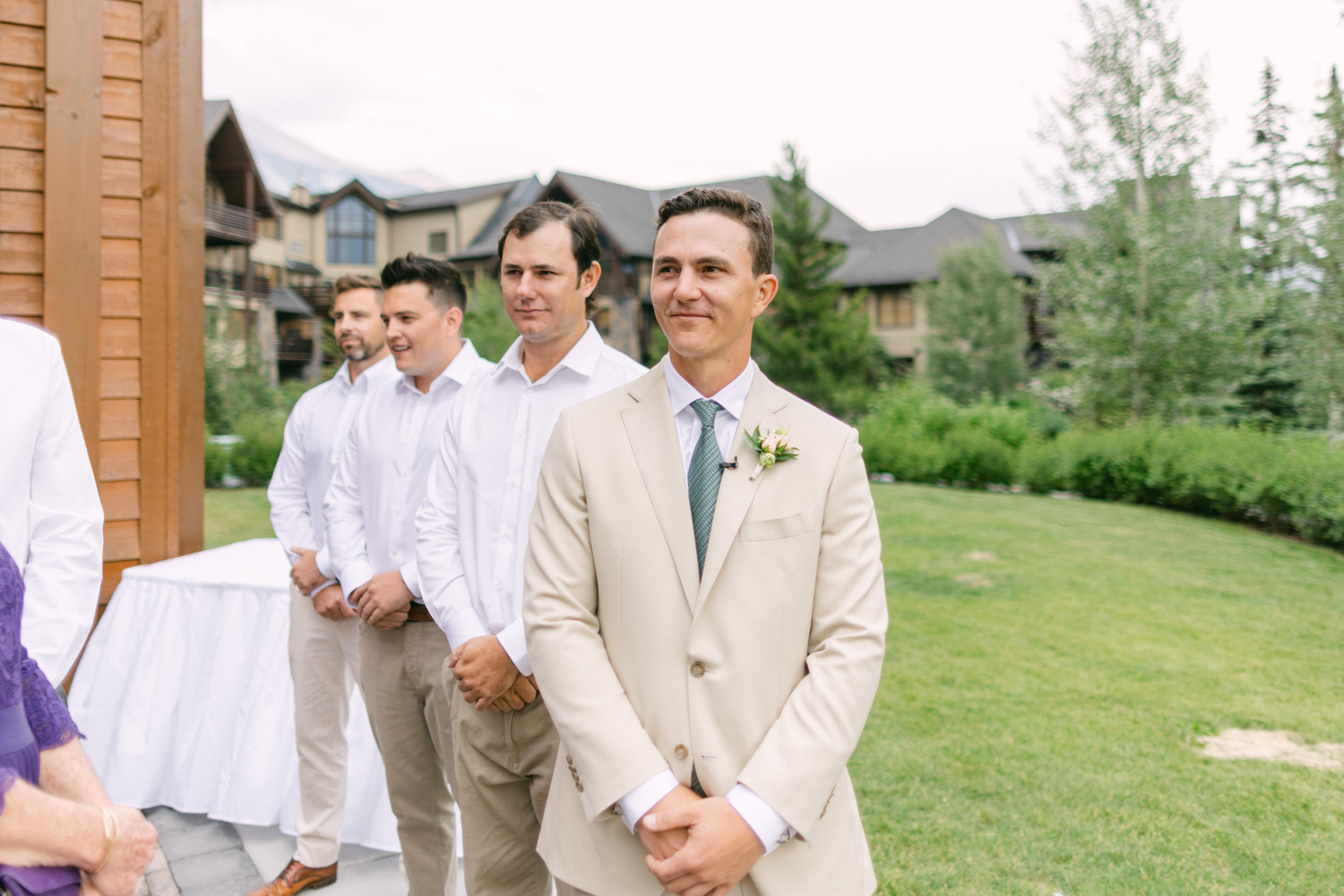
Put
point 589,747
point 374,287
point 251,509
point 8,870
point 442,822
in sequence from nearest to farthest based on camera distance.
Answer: point 8,870
point 589,747
point 442,822
point 374,287
point 251,509

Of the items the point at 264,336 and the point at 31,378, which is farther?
the point at 264,336

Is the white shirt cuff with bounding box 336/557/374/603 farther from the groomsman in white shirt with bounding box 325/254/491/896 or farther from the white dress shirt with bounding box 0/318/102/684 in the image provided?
the white dress shirt with bounding box 0/318/102/684

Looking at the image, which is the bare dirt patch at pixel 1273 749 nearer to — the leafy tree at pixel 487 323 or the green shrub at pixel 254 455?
the green shrub at pixel 254 455

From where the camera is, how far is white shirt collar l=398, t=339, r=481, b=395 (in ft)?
11.0

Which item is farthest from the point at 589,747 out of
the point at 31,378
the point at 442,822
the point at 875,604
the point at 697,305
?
the point at 442,822

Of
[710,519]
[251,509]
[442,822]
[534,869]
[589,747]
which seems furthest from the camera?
[251,509]

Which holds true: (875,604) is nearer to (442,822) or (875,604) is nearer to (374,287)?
(442,822)

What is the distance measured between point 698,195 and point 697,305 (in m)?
0.25

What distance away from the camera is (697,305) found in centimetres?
196

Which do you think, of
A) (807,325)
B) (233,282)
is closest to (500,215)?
(233,282)

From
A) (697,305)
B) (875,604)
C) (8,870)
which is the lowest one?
(8,870)

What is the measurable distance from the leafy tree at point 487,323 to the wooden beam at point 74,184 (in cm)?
1780

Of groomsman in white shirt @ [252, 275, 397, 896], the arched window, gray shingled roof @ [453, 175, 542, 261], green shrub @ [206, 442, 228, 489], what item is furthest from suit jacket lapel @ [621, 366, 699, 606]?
the arched window

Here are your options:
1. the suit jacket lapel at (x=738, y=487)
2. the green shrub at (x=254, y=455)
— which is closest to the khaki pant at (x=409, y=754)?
the suit jacket lapel at (x=738, y=487)
